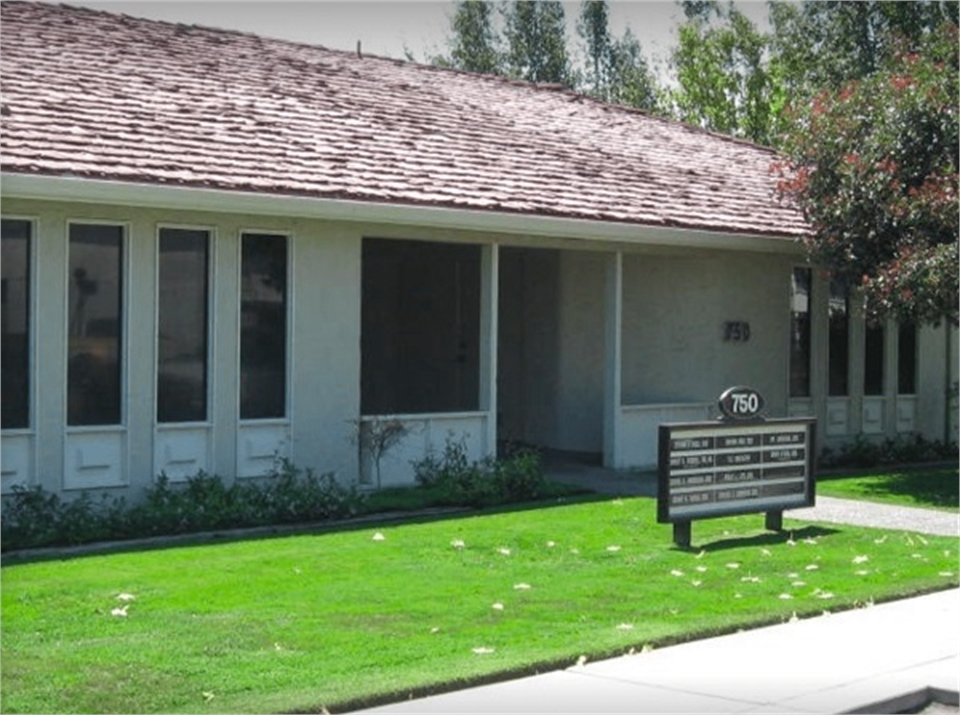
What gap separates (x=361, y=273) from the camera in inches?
691

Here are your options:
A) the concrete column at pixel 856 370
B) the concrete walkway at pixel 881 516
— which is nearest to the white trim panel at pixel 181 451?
the concrete walkway at pixel 881 516

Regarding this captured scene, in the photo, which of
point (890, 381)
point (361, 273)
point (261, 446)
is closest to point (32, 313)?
point (261, 446)

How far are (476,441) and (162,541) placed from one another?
490 cm

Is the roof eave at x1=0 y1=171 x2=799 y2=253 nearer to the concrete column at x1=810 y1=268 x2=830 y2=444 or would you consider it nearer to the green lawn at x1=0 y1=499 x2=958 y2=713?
the concrete column at x1=810 y1=268 x2=830 y2=444

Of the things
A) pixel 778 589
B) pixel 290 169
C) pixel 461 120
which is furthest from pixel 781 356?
pixel 778 589

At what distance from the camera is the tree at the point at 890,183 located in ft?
54.8

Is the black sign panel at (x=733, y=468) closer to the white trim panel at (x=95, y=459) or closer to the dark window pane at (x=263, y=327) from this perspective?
the dark window pane at (x=263, y=327)

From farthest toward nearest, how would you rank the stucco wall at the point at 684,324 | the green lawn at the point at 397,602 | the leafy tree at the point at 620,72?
1. the leafy tree at the point at 620,72
2. the stucco wall at the point at 684,324
3. the green lawn at the point at 397,602

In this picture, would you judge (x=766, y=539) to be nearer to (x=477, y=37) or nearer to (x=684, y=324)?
(x=684, y=324)

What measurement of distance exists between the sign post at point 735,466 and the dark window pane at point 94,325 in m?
4.72

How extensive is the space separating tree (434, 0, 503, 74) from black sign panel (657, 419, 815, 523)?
95.2 ft

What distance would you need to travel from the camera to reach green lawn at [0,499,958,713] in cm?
770

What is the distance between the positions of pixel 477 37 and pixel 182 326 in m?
28.7

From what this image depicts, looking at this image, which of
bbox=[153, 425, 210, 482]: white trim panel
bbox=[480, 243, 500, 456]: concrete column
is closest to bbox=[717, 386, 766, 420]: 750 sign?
bbox=[480, 243, 500, 456]: concrete column
